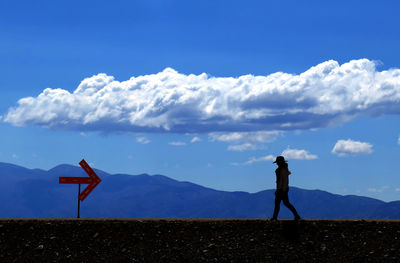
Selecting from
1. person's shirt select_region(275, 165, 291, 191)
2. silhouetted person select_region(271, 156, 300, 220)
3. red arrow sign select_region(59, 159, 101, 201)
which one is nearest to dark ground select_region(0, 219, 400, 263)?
silhouetted person select_region(271, 156, 300, 220)

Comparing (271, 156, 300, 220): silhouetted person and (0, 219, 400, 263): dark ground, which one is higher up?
(271, 156, 300, 220): silhouetted person

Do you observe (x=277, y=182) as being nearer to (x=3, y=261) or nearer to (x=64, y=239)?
(x=64, y=239)

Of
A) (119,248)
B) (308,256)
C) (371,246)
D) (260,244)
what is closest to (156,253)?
(119,248)

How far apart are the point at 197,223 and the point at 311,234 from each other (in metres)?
3.89

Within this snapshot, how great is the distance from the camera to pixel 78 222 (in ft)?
74.5

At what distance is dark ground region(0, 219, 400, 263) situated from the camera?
19.7 meters

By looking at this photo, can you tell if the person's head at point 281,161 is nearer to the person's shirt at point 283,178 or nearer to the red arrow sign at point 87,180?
the person's shirt at point 283,178

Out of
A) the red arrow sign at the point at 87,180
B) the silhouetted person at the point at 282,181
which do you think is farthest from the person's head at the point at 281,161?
the red arrow sign at the point at 87,180

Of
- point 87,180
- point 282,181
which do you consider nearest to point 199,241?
point 282,181

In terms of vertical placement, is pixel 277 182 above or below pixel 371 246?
above

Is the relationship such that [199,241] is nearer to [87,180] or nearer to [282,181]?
[282,181]

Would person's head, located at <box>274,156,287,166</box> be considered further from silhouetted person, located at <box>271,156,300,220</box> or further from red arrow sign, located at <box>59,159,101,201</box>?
red arrow sign, located at <box>59,159,101,201</box>

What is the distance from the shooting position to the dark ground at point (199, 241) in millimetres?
19656

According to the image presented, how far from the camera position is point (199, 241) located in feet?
67.6
